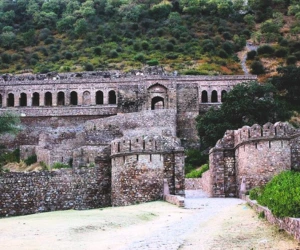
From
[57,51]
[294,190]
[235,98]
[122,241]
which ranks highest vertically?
[57,51]

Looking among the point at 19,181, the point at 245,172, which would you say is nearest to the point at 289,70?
the point at 245,172

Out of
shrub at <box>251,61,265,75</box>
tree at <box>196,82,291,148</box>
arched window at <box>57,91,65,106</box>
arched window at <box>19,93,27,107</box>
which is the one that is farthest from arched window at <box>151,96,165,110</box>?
shrub at <box>251,61,265,75</box>

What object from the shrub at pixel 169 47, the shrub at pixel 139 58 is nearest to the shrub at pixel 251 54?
the shrub at pixel 169 47

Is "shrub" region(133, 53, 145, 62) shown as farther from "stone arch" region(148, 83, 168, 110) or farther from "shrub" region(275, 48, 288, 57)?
"stone arch" region(148, 83, 168, 110)

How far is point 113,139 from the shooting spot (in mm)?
49719

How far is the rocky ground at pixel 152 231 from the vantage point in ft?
42.8

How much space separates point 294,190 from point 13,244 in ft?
20.7

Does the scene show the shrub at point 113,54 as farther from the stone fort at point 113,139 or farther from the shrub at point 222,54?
the stone fort at point 113,139

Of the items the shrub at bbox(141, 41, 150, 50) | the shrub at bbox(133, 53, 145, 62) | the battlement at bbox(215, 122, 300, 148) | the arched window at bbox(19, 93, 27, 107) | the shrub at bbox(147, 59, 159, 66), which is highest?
the shrub at bbox(141, 41, 150, 50)

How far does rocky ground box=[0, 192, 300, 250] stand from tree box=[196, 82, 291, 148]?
82.5ft

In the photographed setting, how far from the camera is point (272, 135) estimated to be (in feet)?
77.1

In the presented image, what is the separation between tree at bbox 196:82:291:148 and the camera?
147ft

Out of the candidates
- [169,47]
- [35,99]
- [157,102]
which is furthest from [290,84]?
[169,47]

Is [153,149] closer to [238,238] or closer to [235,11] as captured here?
[238,238]
